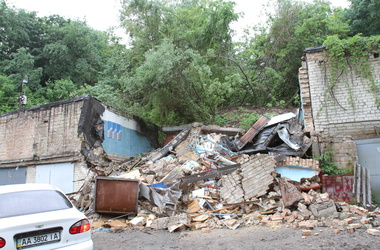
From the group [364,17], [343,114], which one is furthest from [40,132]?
[364,17]

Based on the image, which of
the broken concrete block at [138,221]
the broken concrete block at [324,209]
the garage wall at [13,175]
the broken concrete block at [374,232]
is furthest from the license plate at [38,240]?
the garage wall at [13,175]

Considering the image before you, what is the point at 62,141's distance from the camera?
43.9ft

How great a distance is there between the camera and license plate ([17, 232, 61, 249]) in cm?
350

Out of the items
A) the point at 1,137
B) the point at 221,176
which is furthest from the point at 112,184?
the point at 1,137

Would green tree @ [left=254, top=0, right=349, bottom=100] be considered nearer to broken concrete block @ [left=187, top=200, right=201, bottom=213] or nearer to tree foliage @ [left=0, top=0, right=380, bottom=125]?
tree foliage @ [left=0, top=0, right=380, bottom=125]

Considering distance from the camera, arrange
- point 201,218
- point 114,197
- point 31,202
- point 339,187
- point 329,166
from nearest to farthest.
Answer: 1. point 31,202
2. point 201,218
3. point 114,197
4. point 339,187
5. point 329,166

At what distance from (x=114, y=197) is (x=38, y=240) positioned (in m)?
5.12

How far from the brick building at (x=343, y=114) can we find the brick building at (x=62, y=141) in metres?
8.91

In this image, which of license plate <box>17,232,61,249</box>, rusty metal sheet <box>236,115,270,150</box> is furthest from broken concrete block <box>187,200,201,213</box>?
license plate <box>17,232,61,249</box>

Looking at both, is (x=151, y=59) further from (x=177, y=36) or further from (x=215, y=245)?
(x=215, y=245)

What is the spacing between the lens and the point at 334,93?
35.1 feet

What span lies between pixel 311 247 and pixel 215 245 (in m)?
1.84

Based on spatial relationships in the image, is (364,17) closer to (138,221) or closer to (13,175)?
(138,221)

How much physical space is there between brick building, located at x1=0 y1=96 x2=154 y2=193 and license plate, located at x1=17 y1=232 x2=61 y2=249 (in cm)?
879
